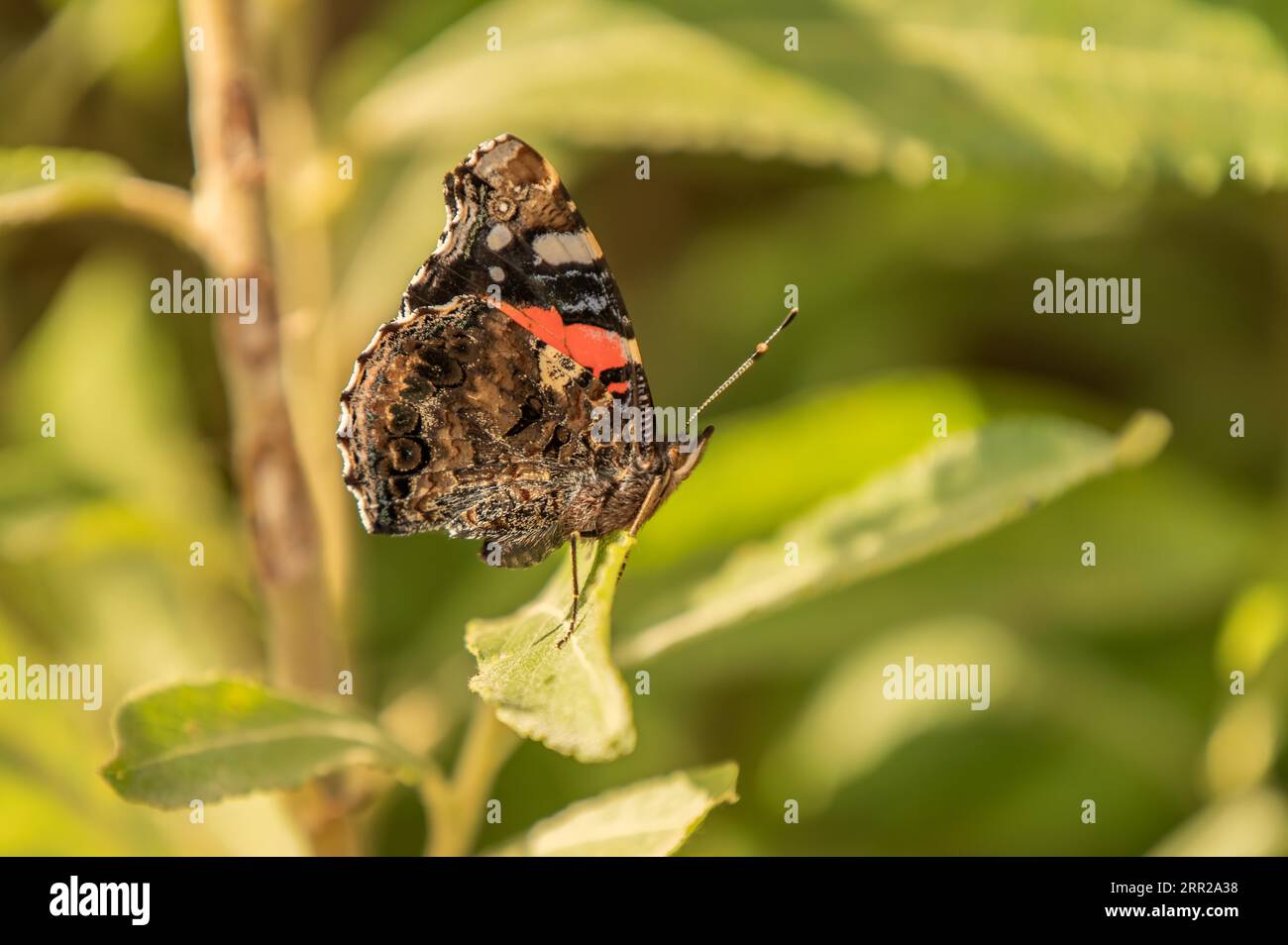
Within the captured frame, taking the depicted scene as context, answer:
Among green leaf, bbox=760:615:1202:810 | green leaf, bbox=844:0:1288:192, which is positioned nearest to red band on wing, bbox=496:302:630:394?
green leaf, bbox=844:0:1288:192

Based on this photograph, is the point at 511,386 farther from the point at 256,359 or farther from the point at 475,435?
the point at 256,359

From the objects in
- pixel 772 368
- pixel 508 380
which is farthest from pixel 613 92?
pixel 772 368

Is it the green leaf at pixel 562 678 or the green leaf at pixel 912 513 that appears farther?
the green leaf at pixel 912 513

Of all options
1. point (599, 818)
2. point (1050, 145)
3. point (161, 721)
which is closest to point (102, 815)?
point (161, 721)

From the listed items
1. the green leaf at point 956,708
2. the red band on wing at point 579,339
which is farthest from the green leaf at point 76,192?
the green leaf at point 956,708

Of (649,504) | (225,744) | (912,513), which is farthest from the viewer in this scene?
(649,504)

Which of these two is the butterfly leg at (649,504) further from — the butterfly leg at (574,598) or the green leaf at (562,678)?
the green leaf at (562,678)
